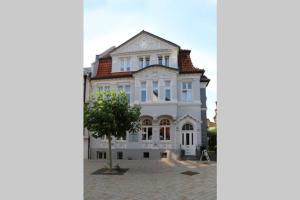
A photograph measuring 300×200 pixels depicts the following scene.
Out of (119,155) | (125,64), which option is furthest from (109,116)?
(125,64)

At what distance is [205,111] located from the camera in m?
17.5

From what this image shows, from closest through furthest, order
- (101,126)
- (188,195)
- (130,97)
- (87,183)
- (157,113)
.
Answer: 1. (188,195)
2. (87,183)
3. (101,126)
4. (157,113)
5. (130,97)

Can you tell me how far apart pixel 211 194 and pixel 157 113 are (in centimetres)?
1017

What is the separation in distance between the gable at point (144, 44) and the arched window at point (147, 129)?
228 inches

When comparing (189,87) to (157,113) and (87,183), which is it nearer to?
(157,113)

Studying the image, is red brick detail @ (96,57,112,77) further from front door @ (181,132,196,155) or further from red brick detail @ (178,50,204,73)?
front door @ (181,132,196,155)

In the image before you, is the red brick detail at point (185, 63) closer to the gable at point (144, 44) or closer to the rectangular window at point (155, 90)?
the gable at point (144, 44)

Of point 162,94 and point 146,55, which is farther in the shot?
point 146,55

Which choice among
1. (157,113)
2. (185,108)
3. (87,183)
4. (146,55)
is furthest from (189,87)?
(87,183)

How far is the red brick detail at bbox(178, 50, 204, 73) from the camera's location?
1730 cm

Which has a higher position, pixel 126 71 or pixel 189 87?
pixel 126 71

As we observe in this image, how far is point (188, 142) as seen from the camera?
17016mm

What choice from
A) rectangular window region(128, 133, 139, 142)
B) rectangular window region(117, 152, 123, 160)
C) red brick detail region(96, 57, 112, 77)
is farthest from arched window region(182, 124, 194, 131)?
red brick detail region(96, 57, 112, 77)

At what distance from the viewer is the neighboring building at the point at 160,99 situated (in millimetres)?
16906
